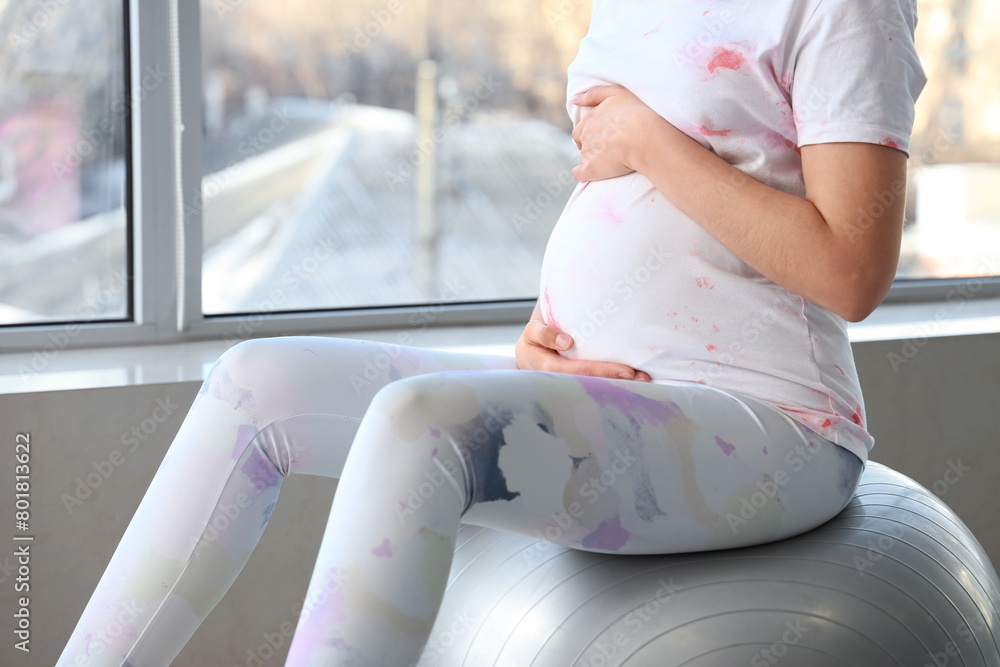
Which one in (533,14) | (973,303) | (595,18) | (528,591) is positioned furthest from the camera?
(973,303)

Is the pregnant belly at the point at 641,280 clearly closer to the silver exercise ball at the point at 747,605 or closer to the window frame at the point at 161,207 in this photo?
the silver exercise ball at the point at 747,605

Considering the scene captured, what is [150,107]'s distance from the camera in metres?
1.31

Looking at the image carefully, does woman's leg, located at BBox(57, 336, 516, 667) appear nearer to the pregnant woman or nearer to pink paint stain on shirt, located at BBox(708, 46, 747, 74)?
the pregnant woman

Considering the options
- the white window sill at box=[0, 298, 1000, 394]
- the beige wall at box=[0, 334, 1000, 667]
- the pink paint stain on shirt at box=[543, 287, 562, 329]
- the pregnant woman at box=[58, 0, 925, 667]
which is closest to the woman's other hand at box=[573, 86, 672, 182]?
the pregnant woman at box=[58, 0, 925, 667]

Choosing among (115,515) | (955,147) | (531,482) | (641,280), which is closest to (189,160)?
(115,515)

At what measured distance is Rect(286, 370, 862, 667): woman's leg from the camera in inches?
21.8

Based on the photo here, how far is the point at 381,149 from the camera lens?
151 cm

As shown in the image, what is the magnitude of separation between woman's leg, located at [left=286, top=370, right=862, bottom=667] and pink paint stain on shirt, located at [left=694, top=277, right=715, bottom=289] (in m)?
0.09

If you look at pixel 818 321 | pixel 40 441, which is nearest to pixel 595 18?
pixel 818 321

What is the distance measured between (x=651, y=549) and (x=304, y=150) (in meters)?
1.00

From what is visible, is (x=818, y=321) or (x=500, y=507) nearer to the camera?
(x=500, y=507)

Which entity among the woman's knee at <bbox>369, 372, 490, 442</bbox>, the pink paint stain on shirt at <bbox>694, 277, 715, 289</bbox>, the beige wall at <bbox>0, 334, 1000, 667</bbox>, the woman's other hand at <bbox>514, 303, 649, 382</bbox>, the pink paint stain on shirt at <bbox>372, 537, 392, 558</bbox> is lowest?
the beige wall at <bbox>0, 334, 1000, 667</bbox>

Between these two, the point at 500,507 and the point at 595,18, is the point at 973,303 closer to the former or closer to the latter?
the point at 595,18

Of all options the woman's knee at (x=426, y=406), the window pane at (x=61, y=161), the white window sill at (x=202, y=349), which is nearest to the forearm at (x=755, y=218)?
the woman's knee at (x=426, y=406)
